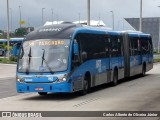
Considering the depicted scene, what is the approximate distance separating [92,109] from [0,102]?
4286 mm

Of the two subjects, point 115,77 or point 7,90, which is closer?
point 7,90

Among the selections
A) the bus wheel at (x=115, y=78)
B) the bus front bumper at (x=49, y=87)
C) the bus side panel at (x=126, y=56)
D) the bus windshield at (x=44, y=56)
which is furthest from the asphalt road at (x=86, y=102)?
the bus side panel at (x=126, y=56)

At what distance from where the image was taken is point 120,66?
27.0m

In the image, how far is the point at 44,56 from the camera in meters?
18.8

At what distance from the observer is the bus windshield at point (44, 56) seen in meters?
18.7

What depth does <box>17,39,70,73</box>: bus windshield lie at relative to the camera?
61.2 ft

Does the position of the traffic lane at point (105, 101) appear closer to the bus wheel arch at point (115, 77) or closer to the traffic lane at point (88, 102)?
the traffic lane at point (88, 102)

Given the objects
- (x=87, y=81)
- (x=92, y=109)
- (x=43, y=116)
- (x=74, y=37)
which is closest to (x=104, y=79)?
(x=87, y=81)

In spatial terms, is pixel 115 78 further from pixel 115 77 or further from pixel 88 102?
pixel 88 102

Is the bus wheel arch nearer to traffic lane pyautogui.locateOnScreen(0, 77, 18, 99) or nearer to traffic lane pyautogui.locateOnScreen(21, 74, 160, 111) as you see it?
traffic lane pyautogui.locateOnScreen(21, 74, 160, 111)

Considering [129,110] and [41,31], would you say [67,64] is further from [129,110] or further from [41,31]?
[129,110]

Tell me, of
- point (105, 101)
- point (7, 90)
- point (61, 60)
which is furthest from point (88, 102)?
point (7, 90)

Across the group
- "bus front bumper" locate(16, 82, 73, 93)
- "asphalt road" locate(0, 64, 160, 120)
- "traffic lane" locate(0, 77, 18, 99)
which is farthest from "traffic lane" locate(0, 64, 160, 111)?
"traffic lane" locate(0, 77, 18, 99)

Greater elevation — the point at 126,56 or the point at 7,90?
the point at 126,56
